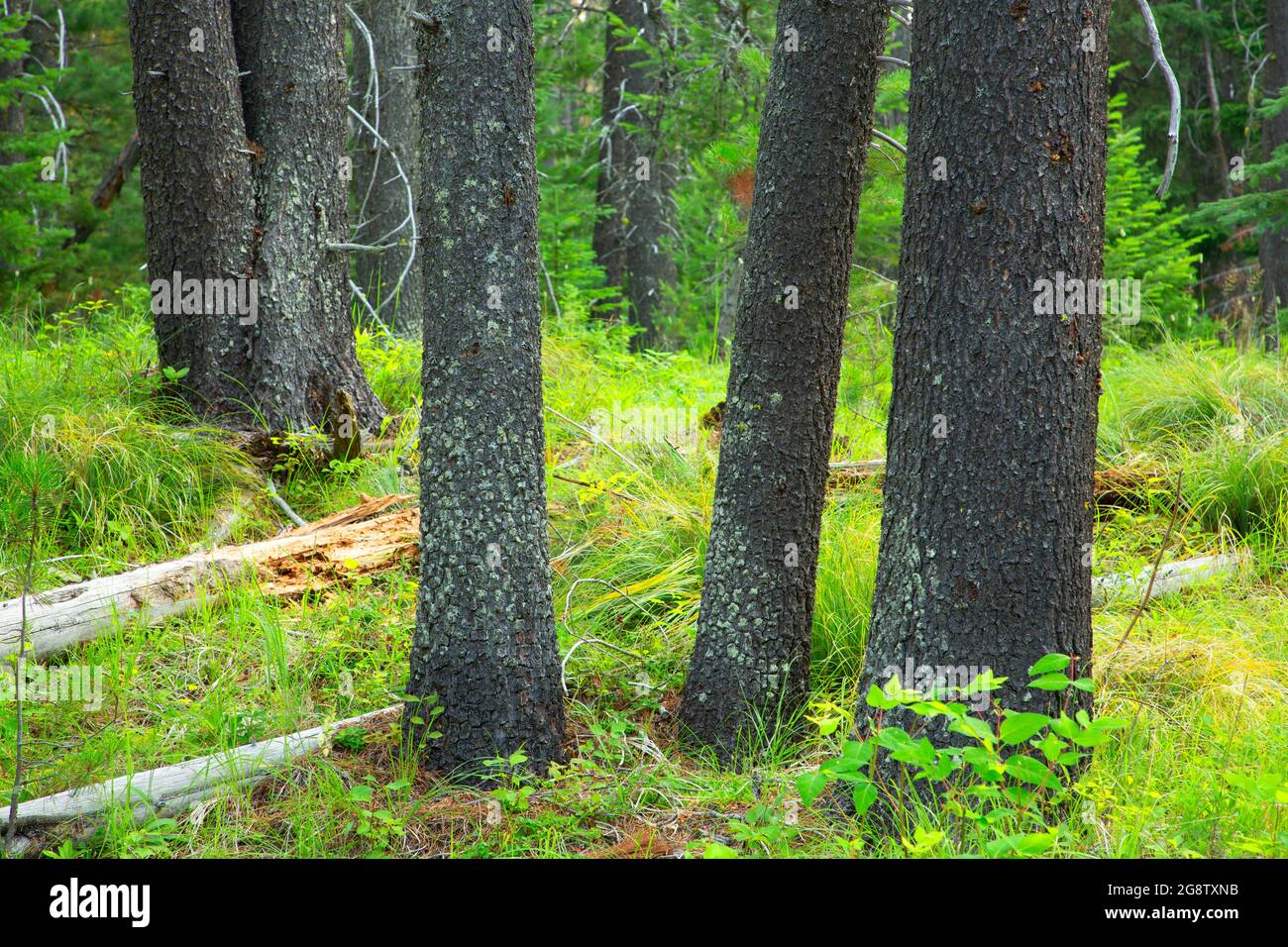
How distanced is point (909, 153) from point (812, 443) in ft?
3.91

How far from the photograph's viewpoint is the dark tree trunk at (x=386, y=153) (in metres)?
9.63

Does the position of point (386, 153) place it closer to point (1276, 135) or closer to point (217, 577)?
point (217, 577)

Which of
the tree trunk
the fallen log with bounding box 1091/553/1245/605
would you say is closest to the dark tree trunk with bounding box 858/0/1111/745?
the fallen log with bounding box 1091/553/1245/605

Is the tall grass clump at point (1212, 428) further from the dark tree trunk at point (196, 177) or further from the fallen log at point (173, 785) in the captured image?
the dark tree trunk at point (196, 177)

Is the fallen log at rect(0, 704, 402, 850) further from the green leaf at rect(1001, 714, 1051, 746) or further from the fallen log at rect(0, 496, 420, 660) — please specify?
the green leaf at rect(1001, 714, 1051, 746)

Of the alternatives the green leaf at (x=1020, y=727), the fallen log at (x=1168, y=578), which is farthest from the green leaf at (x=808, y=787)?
the fallen log at (x=1168, y=578)

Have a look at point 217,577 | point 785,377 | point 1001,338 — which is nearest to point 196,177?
point 217,577

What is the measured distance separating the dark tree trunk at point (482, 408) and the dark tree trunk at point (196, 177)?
106 inches

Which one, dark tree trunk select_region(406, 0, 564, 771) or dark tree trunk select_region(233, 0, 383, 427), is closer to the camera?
dark tree trunk select_region(406, 0, 564, 771)

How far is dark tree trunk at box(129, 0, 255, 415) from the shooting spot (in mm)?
5602

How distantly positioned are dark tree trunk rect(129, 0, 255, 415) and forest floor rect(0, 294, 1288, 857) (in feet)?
1.16

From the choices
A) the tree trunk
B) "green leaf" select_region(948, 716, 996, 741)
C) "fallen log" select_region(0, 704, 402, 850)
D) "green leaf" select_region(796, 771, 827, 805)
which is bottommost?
"fallen log" select_region(0, 704, 402, 850)

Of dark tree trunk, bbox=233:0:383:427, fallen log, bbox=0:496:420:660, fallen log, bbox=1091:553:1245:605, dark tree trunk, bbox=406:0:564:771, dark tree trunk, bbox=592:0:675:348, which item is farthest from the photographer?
dark tree trunk, bbox=592:0:675:348

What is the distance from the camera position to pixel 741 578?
399 cm
